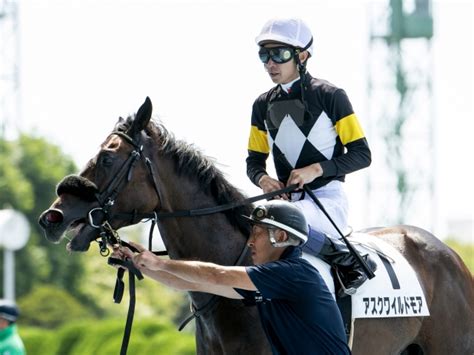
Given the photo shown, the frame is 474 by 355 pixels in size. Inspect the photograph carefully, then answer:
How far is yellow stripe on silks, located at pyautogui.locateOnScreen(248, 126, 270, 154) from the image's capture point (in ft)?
23.4

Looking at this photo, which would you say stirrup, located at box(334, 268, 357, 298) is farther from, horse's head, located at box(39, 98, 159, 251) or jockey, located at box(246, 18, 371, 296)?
horse's head, located at box(39, 98, 159, 251)

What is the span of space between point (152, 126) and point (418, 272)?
2.18m

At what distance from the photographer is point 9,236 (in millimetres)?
16859

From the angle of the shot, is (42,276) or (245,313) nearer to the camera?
(245,313)

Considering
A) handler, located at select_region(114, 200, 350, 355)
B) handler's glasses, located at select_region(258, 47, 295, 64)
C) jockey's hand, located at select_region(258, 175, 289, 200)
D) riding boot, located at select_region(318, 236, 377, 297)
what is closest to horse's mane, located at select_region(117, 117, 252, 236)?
jockey's hand, located at select_region(258, 175, 289, 200)

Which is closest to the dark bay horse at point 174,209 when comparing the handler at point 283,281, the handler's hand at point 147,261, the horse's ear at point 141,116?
the horse's ear at point 141,116

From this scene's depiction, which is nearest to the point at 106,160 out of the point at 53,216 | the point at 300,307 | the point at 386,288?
the point at 53,216

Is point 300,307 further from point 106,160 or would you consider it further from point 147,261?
point 106,160

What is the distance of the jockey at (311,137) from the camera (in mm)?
6668

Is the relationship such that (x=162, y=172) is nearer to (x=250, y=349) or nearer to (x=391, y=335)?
(x=250, y=349)

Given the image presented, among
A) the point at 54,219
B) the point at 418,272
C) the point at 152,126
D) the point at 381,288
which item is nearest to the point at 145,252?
the point at 54,219

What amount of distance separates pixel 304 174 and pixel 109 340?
8.94m

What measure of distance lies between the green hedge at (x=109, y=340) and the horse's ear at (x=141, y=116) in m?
7.50

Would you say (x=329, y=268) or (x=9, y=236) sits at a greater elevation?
(x=329, y=268)
